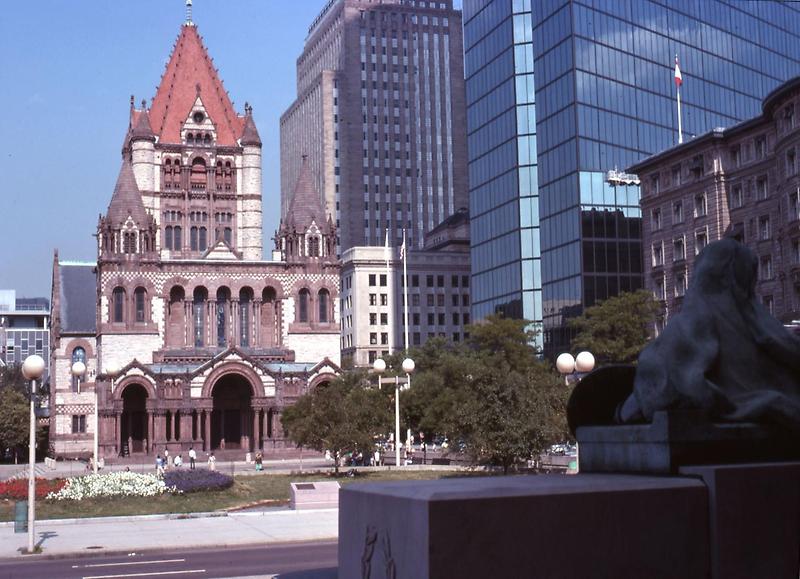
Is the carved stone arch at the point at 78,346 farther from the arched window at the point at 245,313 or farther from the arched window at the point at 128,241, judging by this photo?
the arched window at the point at 245,313

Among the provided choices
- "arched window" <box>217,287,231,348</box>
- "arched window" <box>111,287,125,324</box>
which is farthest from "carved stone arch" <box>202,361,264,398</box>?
"arched window" <box>111,287,125,324</box>

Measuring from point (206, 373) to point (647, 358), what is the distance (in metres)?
73.9

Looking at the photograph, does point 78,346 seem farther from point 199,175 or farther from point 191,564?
point 191,564

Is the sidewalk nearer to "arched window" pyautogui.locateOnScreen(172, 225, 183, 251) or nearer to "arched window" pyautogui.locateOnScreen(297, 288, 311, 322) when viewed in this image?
"arched window" pyautogui.locateOnScreen(297, 288, 311, 322)

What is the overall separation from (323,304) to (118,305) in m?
16.9

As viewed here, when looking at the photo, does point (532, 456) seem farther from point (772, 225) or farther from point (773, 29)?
point (773, 29)

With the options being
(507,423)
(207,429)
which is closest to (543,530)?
(507,423)

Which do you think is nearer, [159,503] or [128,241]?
[159,503]

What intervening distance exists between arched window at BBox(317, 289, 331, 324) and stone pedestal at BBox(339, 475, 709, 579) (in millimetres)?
82643

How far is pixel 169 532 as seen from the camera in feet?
93.3

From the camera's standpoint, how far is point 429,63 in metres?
182

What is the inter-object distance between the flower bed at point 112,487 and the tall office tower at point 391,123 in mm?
133697

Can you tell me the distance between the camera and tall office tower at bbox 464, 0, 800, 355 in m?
90.7

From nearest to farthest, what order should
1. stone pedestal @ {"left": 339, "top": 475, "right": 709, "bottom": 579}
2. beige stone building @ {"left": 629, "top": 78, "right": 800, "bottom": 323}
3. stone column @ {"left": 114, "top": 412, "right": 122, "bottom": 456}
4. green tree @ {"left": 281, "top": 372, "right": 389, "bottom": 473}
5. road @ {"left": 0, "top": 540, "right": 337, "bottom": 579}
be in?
stone pedestal @ {"left": 339, "top": 475, "right": 709, "bottom": 579} < road @ {"left": 0, "top": 540, "right": 337, "bottom": 579} < green tree @ {"left": 281, "top": 372, "right": 389, "bottom": 473} < beige stone building @ {"left": 629, "top": 78, "right": 800, "bottom": 323} < stone column @ {"left": 114, "top": 412, "right": 122, "bottom": 456}
